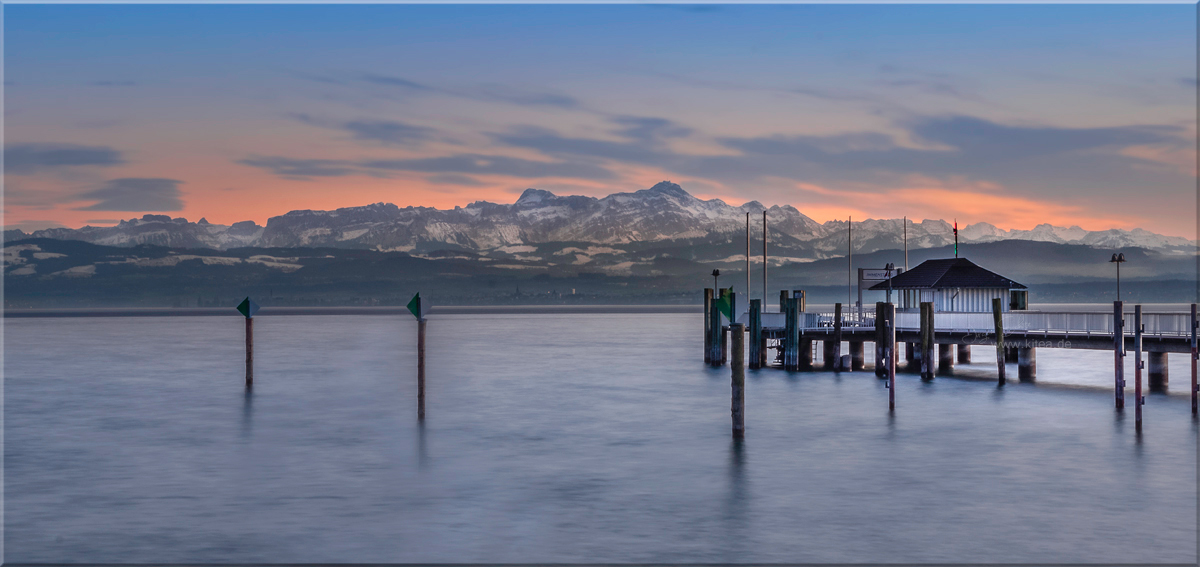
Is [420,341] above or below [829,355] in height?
above

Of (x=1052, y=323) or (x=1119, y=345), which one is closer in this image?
(x=1119, y=345)

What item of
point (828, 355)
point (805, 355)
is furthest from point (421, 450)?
point (828, 355)

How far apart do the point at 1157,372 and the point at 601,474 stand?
3347 centimetres

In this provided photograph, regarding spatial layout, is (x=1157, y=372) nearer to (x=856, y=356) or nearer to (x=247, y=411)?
(x=856, y=356)

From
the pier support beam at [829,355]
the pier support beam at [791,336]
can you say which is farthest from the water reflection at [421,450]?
the pier support beam at [829,355]

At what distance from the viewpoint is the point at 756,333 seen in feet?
184

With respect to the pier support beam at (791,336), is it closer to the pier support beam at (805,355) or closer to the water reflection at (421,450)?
the pier support beam at (805,355)

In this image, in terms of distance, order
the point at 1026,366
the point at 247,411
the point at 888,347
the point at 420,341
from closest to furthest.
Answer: the point at 420,341
the point at 247,411
the point at 888,347
the point at 1026,366

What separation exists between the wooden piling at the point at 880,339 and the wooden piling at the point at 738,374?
60.9 ft

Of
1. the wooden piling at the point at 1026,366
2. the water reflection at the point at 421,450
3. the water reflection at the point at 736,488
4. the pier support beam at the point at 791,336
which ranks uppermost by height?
the pier support beam at the point at 791,336

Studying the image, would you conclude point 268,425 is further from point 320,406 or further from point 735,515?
point 735,515

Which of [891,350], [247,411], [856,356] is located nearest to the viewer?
[891,350]

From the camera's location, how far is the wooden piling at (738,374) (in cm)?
2883

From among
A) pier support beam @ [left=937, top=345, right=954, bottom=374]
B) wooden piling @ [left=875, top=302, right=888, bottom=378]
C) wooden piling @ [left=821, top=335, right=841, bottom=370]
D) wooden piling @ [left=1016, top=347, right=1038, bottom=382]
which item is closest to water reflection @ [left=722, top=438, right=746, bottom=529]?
wooden piling @ [left=875, top=302, right=888, bottom=378]
